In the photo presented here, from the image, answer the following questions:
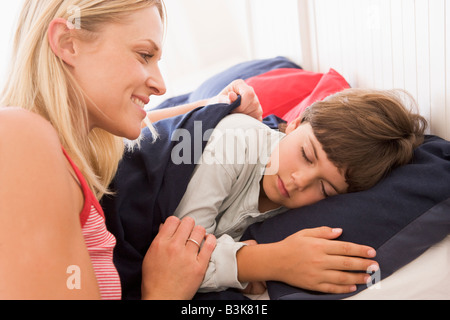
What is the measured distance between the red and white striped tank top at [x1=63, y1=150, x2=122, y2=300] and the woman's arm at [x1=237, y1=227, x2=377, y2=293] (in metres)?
0.24

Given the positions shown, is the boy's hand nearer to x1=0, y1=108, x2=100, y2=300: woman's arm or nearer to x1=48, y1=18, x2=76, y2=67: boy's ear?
x1=0, y1=108, x2=100, y2=300: woman's arm

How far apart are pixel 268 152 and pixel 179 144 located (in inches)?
8.3

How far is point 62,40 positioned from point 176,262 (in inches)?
18.0

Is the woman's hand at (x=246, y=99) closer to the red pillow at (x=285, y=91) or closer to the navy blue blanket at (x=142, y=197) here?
the navy blue blanket at (x=142, y=197)

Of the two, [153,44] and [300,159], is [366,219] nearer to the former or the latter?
[300,159]

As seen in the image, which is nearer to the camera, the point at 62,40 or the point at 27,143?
the point at 27,143

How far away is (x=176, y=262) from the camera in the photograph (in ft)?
3.02

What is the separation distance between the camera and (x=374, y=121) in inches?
41.8

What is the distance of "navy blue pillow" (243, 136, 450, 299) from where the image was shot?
93 cm

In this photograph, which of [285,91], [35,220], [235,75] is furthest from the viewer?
[235,75]

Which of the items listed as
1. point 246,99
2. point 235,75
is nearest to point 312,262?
point 246,99
